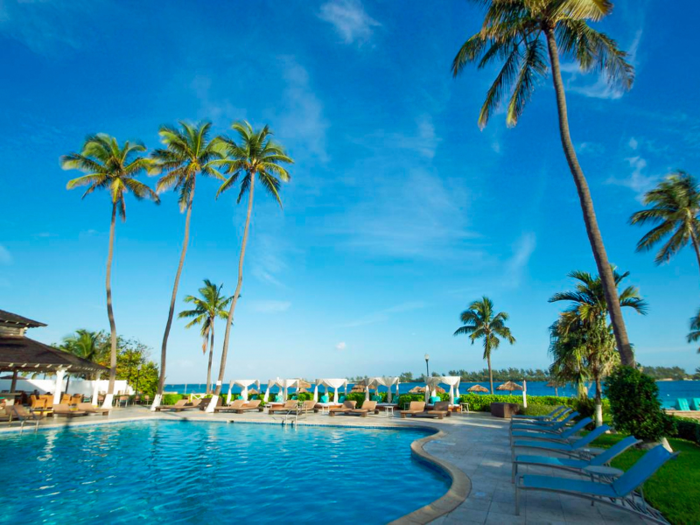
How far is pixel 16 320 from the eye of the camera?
21406mm

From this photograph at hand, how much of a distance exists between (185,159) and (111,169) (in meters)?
4.96

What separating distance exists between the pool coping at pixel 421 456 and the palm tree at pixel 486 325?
20.0 m

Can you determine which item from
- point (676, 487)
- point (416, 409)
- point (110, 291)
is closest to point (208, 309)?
point (110, 291)

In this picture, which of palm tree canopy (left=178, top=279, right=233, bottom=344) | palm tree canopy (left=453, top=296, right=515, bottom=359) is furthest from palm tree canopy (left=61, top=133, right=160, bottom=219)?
palm tree canopy (left=453, top=296, right=515, bottom=359)

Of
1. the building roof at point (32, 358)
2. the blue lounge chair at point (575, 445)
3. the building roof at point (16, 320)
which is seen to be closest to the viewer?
the blue lounge chair at point (575, 445)

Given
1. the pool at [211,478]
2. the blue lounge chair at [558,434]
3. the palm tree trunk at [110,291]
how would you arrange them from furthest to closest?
the palm tree trunk at [110,291]
the blue lounge chair at [558,434]
the pool at [211,478]

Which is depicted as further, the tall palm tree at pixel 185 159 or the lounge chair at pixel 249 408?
the tall palm tree at pixel 185 159

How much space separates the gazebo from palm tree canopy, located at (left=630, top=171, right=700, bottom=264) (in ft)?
114

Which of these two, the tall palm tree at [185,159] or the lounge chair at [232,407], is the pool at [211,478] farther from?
the tall palm tree at [185,159]

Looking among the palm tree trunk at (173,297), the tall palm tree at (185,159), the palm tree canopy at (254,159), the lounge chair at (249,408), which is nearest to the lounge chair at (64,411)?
the palm tree trunk at (173,297)

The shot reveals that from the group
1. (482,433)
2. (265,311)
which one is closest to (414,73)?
(482,433)

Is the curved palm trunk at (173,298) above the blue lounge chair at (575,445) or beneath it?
above

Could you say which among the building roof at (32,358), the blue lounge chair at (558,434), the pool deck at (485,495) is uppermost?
the building roof at (32,358)

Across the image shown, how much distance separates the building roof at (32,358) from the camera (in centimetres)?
1773
